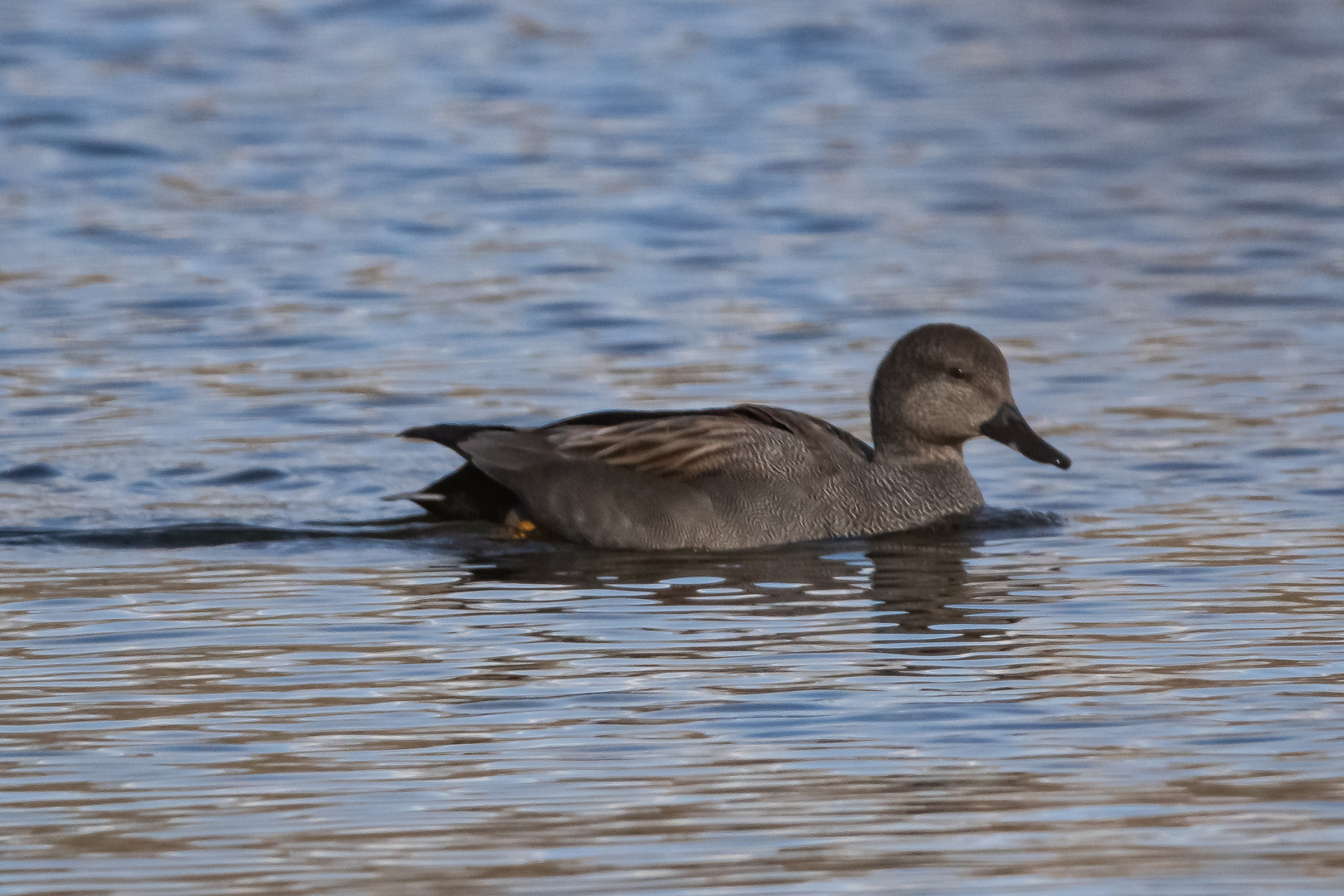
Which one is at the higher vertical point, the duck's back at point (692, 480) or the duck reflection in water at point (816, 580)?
the duck's back at point (692, 480)

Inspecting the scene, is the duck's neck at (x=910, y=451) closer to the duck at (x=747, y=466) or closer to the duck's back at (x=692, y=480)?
the duck at (x=747, y=466)

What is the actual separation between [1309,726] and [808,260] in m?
10.3

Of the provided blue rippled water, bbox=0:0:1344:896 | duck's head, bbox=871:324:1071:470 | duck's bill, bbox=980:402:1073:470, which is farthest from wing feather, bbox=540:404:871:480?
duck's bill, bbox=980:402:1073:470

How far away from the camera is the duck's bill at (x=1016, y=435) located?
1031cm

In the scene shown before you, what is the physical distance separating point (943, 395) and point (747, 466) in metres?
1.12

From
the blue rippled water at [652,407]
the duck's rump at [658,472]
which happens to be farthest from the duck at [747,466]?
the blue rippled water at [652,407]

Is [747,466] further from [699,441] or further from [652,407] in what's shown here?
[652,407]

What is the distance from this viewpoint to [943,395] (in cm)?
1059

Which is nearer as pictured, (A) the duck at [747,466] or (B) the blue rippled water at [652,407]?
(B) the blue rippled water at [652,407]

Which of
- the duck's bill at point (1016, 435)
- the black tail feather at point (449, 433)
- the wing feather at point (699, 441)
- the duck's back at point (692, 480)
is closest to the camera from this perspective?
the duck's back at point (692, 480)

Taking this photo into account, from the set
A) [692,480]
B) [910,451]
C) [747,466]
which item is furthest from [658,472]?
[910,451]

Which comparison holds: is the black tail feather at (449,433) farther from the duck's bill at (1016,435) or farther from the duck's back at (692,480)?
the duck's bill at (1016,435)

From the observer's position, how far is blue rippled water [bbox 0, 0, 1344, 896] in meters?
6.00

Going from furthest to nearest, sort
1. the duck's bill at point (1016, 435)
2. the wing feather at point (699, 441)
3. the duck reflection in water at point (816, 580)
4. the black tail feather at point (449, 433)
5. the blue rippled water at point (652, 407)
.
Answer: the duck's bill at point (1016, 435) < the black tail feather at point (449, 433) < the wing feather at point (699, 441) < the duck reflection in water at point (816, 580) < the blue rippled water at point (652, 407)
